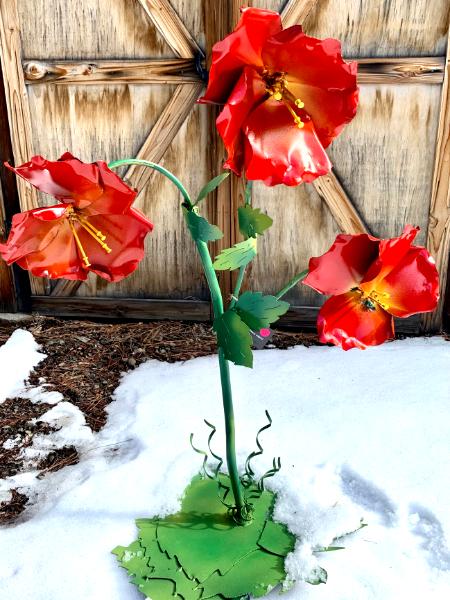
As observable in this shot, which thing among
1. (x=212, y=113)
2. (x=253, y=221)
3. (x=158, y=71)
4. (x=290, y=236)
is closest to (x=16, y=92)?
(x=158, y=71)

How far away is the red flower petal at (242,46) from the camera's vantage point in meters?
0.93

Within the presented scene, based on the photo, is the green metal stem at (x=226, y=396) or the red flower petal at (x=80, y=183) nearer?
the red flower petal at (x=80, y=183)

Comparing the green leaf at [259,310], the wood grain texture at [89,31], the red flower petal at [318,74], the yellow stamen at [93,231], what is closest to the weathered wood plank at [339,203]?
the wood grain texture at [89,31]

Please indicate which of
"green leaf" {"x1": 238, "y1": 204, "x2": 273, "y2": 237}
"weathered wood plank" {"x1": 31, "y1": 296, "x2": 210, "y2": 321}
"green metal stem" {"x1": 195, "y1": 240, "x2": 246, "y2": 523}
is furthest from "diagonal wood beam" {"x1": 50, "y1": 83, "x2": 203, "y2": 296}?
"green leaf" {"x1": 238, "y1": 204, "x2": 273, "y2": 237}

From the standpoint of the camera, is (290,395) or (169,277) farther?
(169,277)

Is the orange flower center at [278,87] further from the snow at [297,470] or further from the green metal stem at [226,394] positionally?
the snow at [297,470]

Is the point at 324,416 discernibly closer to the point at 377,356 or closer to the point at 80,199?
the point at 377,356

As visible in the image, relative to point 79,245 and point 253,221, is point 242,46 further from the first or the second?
point 253,221

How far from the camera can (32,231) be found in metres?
1.07

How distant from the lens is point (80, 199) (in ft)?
3.52

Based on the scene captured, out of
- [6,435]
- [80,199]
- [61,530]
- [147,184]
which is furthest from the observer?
[147,184]

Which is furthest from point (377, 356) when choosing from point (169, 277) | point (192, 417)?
point (169, 277)

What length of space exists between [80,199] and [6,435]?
181 cm

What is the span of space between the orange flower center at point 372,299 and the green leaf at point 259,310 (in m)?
0.22
